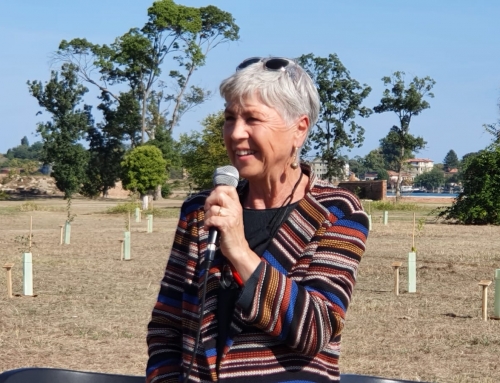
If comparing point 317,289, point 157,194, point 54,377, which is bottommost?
point 157,194

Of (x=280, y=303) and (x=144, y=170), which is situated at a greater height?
(x=144, y=170)

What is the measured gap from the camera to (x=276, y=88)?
2695 millimetres

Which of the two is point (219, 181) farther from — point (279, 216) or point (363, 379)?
point (363, 379)

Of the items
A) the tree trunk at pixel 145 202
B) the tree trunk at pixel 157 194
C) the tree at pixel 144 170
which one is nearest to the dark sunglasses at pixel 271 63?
the tree trunk at pixel 145 202

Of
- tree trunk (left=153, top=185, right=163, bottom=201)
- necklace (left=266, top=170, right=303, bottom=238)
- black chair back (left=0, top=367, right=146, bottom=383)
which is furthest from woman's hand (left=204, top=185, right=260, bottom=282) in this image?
tree trunk (left=153, top=185, right=163, bottom=201)

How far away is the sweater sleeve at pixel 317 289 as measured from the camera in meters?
2.45

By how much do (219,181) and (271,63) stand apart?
0.45 metres

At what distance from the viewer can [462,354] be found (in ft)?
29.9

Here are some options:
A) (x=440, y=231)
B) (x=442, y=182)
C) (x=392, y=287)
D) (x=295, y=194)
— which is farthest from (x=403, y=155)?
(x=442, y=182)

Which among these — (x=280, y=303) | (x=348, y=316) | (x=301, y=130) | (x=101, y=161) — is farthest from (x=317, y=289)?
(x=101, y=161)

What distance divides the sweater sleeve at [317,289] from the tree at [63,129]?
71.5 m

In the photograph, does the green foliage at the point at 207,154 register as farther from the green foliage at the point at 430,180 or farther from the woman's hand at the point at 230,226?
the green foliage at the point at 430,180

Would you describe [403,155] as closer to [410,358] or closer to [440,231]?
[440,231]

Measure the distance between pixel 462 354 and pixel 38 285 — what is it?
7585 mm
